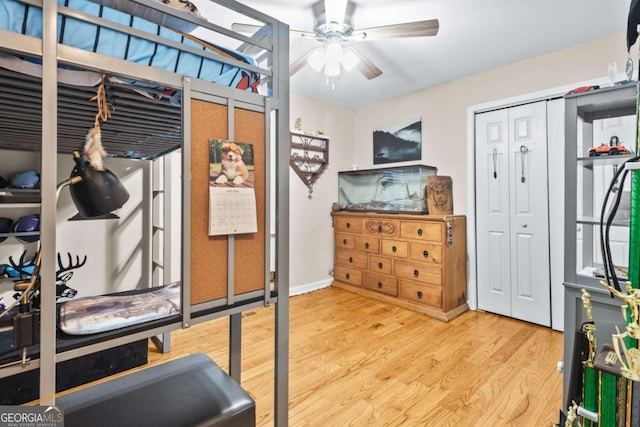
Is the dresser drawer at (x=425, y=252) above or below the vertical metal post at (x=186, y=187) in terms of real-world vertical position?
below

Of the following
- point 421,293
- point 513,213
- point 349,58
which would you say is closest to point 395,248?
point 421,293

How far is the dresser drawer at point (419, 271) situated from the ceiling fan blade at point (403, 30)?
1.99 m

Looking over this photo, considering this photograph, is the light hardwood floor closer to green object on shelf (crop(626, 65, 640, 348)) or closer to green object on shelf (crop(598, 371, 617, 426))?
green object on shelf (crop(598, 371, 617, 426))

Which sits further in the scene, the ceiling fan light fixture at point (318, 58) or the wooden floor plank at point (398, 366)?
the ceiling fan light fixture at point (318, 58)

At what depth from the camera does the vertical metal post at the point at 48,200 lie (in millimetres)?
733

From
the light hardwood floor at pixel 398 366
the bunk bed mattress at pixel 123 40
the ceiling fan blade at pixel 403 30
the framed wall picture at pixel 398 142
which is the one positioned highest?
the ceiling fan blade at pixel 403 30

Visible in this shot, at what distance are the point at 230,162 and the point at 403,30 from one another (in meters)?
1.53

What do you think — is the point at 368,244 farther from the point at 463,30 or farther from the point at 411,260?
the point at 463,30

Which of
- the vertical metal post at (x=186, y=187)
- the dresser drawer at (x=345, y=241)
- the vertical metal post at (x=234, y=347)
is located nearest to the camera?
the vertical metal post at (x=186, y=187)

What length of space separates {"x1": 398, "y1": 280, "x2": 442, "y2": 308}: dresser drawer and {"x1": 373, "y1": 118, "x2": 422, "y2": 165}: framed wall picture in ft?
4.82

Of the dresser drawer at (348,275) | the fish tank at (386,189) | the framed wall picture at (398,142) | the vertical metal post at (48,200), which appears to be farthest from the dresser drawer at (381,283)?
the vertical metal post at (48,200)

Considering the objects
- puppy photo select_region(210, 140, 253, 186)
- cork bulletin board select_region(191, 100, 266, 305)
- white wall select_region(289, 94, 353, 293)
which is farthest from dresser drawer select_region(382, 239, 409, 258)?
puppy photo select_region(210, 140, 253, 186)

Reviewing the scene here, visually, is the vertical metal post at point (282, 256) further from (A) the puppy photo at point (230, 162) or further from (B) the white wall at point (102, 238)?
(B) the white wall at point (102, 238)

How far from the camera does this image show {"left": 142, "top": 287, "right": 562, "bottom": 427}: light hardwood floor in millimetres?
1631
